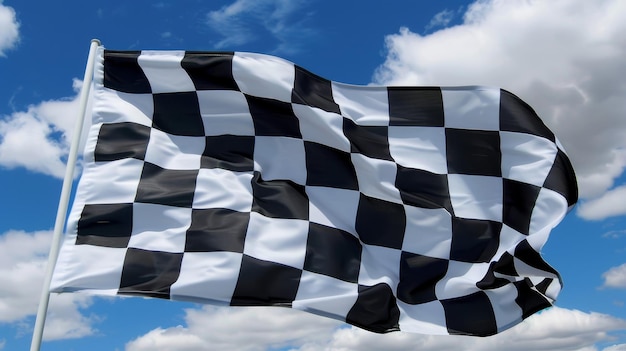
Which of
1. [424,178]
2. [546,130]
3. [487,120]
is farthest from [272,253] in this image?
[546,130]

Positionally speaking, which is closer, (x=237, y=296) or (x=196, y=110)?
(x=237, y=296)

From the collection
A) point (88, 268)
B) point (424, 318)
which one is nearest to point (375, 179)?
point (424, 318)

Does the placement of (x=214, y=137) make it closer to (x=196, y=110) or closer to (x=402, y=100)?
(x=196, y=110)

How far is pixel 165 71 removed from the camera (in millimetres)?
7480

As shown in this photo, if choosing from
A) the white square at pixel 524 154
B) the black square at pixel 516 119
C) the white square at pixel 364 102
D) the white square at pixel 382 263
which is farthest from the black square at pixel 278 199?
the black square at pixel 516 119

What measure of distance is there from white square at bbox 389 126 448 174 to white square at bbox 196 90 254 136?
1.56 meters

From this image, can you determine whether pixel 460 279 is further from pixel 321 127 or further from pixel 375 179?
pixel 321 127

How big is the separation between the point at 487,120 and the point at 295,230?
2416 mm

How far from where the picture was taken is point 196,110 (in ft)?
24.6

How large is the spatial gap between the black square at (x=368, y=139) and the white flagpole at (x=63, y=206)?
103 inches

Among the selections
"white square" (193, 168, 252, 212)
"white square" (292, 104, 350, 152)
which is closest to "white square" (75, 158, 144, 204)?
"white square" (193, 168, 252, 212)

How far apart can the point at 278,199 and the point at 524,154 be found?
105 inches

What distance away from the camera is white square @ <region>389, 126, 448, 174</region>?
25.6 ft

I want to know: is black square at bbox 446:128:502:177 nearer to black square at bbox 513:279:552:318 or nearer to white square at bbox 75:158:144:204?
black square at bbox 513:279:552:318
